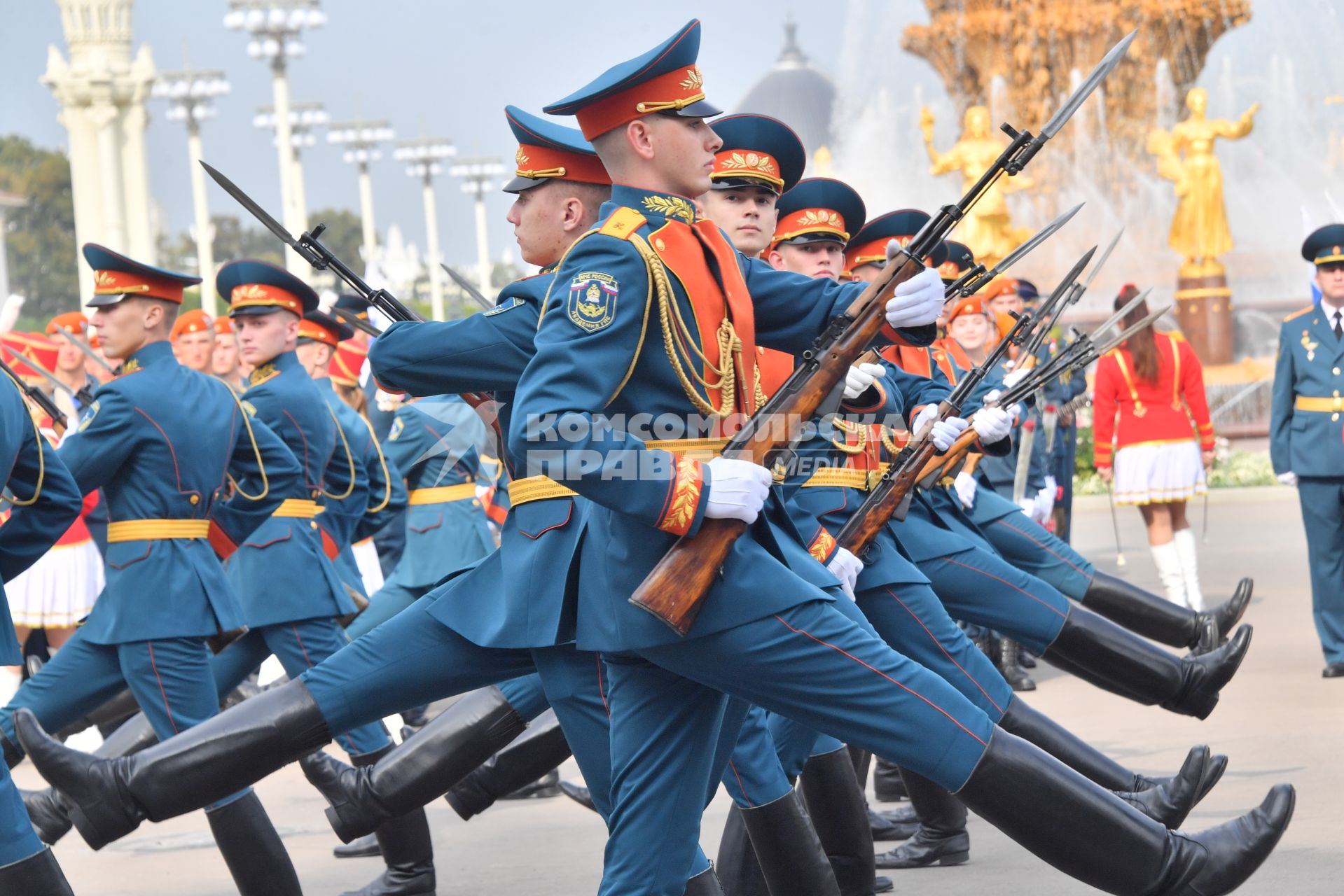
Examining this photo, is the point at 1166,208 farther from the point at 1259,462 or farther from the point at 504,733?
the point at 504,733

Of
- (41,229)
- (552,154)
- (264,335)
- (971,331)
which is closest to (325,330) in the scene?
(264,335)

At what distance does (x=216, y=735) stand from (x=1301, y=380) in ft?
20.9

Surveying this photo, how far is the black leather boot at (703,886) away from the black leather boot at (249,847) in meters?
1.52

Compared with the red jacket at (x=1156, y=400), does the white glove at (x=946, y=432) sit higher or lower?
higher

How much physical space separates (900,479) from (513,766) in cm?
124

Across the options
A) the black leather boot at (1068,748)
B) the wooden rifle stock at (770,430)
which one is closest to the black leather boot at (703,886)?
the wooden rifle stock at (770,430)

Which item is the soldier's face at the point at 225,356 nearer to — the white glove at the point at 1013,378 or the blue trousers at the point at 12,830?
the white glove at the point at 1013,378

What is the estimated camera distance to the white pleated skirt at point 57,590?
325 inches

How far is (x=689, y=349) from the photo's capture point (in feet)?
10.4

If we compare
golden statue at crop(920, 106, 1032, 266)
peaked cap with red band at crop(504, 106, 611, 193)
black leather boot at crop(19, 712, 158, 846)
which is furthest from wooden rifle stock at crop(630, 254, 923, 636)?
golden statue at crop(920, 106, 1032, 266)

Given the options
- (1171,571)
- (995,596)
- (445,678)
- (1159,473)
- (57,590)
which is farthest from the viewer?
(1159,473)

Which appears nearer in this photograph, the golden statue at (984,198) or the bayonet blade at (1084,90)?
the bayonet blade at (1084,90)

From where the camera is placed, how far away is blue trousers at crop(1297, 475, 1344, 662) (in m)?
8.47

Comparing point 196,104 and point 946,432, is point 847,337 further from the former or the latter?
point 196,104
